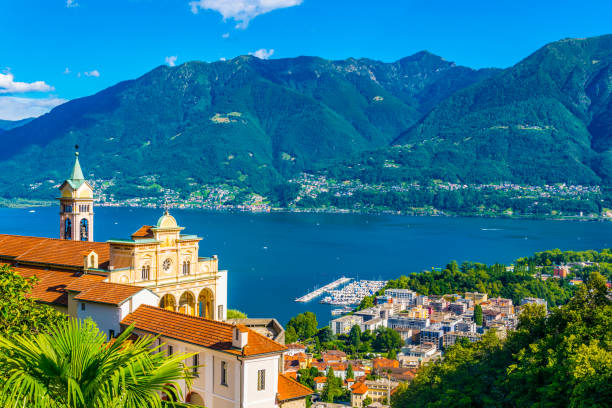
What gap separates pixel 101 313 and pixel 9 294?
4541 millimetres

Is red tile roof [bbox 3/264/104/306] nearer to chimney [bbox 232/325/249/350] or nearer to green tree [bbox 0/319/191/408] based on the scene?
chimney [bbox 232/325/249/350]

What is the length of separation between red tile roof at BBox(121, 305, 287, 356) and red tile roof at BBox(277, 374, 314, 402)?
960mm

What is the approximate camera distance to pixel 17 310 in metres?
10.8

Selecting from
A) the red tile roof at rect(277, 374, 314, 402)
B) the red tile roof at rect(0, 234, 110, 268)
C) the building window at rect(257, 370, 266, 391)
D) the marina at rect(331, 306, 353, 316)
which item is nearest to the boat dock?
the marina at rect(331, 306, 353, 316)

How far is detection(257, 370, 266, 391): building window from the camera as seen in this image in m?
11.7

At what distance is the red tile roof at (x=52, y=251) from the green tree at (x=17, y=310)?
8351mm

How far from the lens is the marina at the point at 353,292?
245 feet

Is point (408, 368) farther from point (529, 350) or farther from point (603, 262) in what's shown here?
point (603, 262)

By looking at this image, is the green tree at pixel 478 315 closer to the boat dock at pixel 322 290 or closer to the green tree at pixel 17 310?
the boat dock at pixel 322 290

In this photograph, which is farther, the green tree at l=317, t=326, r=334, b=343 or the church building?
the green tree at l=317, t=326, r=334, b=343

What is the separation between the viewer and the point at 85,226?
88.9 feet

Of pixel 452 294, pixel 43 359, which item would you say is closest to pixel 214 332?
pixel 43 359

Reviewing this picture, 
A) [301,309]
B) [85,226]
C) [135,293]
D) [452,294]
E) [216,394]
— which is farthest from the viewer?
[452,294]

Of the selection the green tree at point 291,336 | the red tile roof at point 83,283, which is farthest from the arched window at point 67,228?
the green tree at point 291,336
